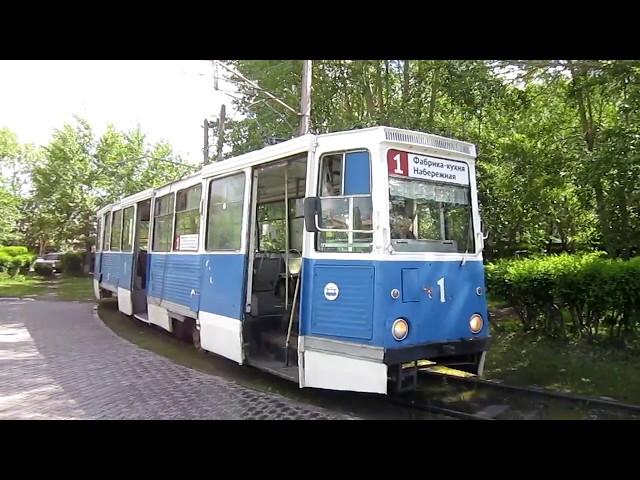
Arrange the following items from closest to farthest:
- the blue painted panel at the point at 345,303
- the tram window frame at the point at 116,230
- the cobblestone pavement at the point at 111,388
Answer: the blue painted panel at the point at 345,303, the cobblestone pavement at the point at 111,388, the tram window frame at the point at 116,230

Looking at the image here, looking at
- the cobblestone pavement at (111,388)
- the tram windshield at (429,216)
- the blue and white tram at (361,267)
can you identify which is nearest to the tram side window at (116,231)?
the cobblestone pavement at (111,388)

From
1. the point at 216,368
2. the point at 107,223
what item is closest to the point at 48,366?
the point at 216,368

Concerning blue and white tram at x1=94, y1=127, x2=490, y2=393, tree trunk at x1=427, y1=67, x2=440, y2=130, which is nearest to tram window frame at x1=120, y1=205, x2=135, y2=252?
blue and white tram at x1=94, y1=127, x2=490, y2=393

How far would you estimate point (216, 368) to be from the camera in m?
8.43

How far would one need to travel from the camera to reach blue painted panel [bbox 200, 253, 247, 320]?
23.1 feet

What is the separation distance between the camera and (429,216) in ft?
19.6

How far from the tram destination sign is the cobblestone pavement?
268 cm

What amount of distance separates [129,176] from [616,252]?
27.0 m

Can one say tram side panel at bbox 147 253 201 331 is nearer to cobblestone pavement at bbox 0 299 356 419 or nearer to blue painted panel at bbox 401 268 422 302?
cobblestone pavement at bbox 0 299 356 419

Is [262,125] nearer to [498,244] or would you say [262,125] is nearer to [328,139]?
[498,244]

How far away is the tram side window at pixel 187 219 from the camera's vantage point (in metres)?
8.92

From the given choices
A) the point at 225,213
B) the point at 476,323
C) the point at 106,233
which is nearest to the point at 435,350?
the point at 476,323

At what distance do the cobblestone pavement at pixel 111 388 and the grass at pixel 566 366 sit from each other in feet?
10.2

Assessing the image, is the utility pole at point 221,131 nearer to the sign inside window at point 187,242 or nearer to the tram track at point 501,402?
the sign inside window at point 187,242
